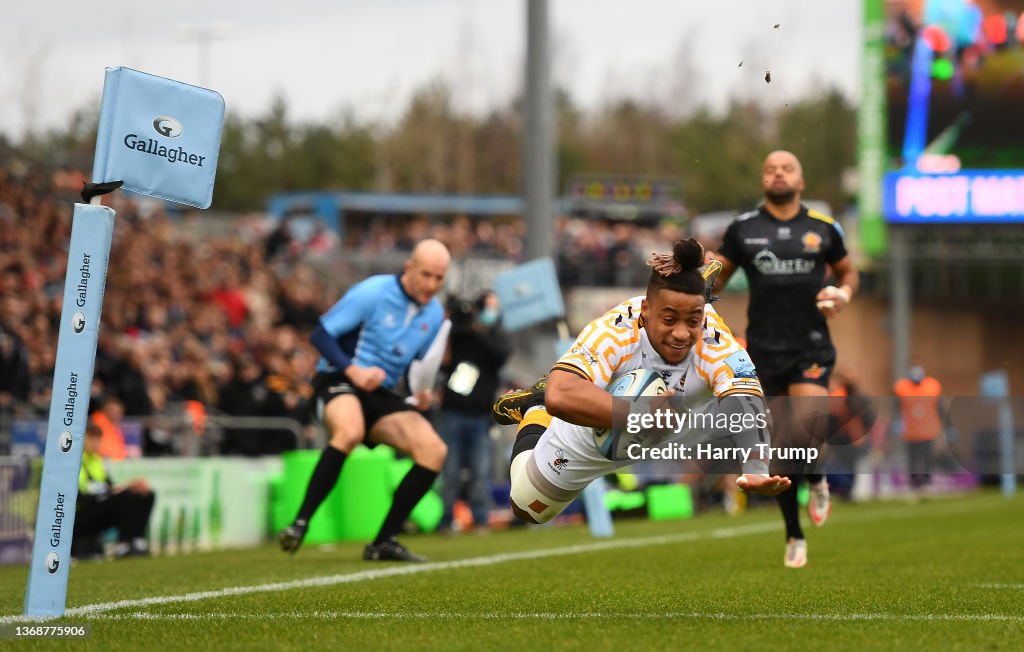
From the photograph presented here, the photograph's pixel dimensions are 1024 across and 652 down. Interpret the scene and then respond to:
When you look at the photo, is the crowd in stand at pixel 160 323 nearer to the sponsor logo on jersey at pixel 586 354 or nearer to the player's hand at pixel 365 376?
the player's hand at pixel 365 376

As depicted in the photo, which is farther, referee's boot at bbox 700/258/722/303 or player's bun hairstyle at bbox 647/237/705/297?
referee's boot at bbox 700/258/722/303

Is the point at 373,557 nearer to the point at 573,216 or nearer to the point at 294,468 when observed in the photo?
the point at 294,468

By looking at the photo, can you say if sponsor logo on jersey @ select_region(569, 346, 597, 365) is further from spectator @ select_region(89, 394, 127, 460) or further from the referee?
spectator @ select_region(89, 394, 127, 460)

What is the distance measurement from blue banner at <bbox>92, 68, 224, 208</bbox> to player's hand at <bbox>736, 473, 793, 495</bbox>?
2456 mm

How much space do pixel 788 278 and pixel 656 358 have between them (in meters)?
3.53

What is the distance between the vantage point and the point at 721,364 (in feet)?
21.6

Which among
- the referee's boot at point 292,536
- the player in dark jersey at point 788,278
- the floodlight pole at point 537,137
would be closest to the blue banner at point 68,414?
the referee's boot at point 292,536

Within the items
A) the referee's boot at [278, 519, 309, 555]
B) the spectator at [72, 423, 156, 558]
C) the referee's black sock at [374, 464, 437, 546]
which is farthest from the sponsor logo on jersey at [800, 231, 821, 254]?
the spectator at [72, 423, 156, 558]

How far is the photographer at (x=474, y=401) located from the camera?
16781 mm

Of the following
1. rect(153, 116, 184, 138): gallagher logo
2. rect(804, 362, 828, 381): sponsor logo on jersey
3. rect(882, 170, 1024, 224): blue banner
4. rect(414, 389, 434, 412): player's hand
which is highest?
rect(882, 170, 1024, 224): blue banner

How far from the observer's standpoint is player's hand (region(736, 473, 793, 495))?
5.96 meters

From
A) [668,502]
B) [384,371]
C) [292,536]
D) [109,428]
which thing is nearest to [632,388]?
[292,536]

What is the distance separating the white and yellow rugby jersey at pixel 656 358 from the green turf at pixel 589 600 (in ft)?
3.13

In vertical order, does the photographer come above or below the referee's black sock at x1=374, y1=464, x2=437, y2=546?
above
